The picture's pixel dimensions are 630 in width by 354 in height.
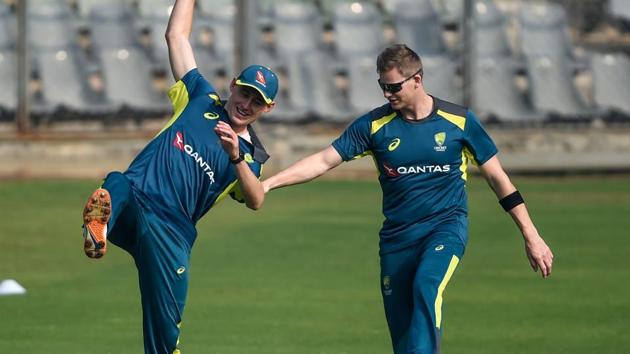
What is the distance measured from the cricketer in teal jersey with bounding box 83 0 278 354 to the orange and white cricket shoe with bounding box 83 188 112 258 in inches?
3.3

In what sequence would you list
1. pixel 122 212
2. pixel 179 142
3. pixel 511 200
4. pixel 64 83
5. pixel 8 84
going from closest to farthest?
1. pixel 122 212
2. pixel 179 142
3. pixel 511 200
4. pixel 8 84
5. pixel 64 83

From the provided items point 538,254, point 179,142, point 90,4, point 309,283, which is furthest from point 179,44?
point 90,4

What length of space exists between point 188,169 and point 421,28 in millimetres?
14247

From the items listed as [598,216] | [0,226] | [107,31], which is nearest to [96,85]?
[107,31]

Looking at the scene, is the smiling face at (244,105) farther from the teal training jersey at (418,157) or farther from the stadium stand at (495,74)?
the stadium stand at (495,74)

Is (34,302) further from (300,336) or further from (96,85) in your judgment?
(96,85)

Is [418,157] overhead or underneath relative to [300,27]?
overhead

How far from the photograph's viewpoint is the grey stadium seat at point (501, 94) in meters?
22.0

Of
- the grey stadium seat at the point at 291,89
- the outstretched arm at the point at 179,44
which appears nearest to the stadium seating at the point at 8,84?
the grey stadium seat at the point at 291,89

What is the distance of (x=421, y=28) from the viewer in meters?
22.2

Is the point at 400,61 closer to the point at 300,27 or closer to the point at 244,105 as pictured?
the point at 244,105

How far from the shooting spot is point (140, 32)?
73.3 ft

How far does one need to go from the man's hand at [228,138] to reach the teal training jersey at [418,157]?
1.25 metres

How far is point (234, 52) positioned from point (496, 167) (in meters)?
13.0
